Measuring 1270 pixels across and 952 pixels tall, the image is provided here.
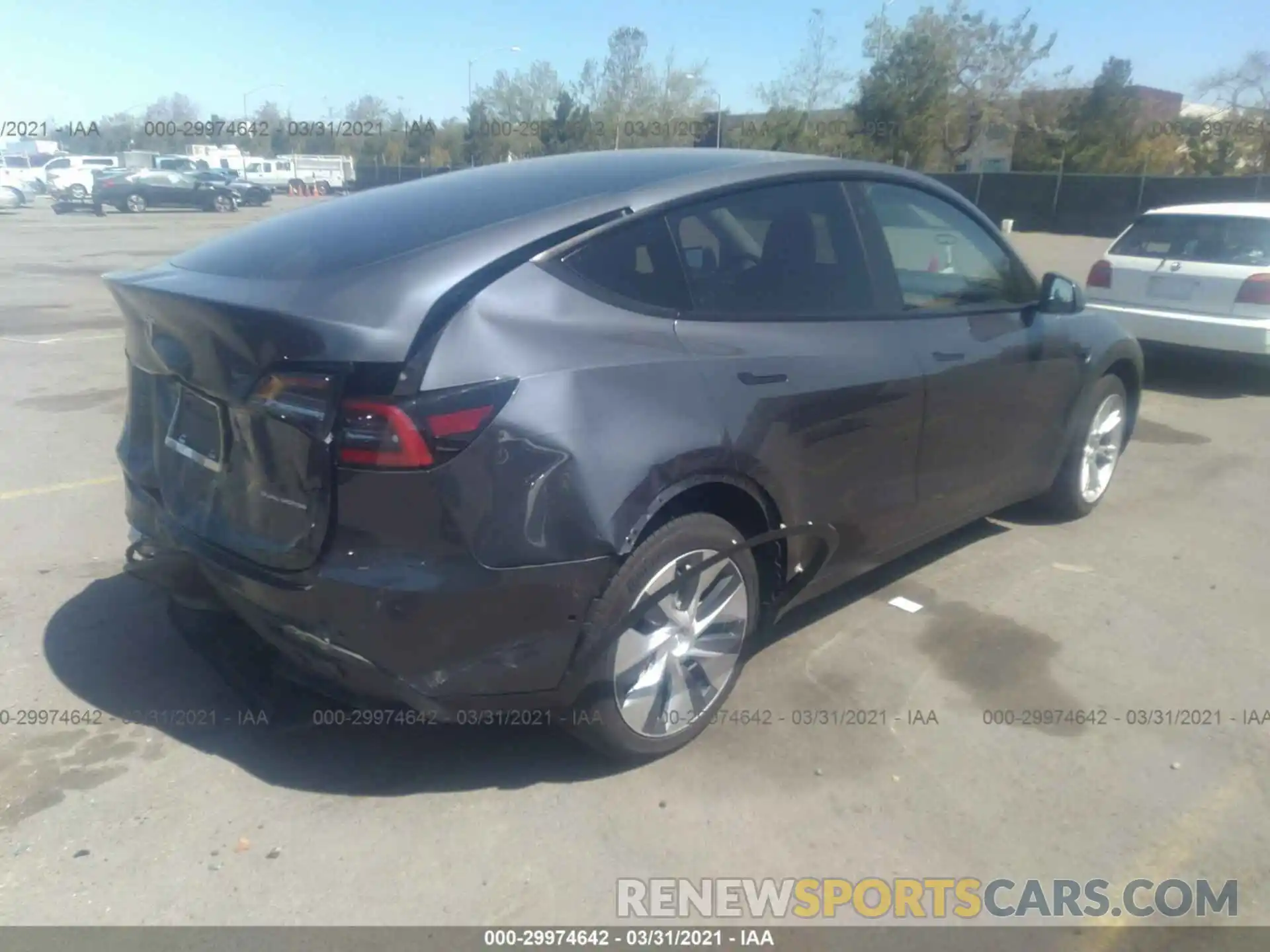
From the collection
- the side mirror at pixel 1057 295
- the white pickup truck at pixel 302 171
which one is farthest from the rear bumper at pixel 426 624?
the white pickup truck at pixel 302 171

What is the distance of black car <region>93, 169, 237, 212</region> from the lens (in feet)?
119

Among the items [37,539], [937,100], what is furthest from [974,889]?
[937,100]

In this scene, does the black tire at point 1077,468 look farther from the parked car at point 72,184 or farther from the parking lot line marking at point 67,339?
the parked car at point 72,184

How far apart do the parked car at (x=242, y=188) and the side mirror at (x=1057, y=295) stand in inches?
1542

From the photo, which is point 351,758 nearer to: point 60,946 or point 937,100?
point 60,946

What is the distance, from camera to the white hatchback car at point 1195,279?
813 cm

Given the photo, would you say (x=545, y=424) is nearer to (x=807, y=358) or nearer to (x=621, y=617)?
(x=621, y=617)

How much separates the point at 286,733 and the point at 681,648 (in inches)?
51.6

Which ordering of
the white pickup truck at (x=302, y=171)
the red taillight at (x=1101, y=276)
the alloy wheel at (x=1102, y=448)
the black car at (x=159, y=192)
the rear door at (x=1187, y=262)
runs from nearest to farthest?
the alloy wheel at (x=1102, y=448) < the rear door at (x=1187, y=262) < the red taillight at (x=1101, y=276) < the black car at (x=159, y=192) < the white pickup truck at (x=302, y=171)

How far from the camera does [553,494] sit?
9.09ft

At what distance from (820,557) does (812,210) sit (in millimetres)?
1240

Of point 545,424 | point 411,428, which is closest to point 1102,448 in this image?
point 545,424

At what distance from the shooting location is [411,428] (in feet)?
8.58

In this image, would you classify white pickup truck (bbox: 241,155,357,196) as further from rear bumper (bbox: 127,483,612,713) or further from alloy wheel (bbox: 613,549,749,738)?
rear bumper (bbox: 127,483,612,713)
